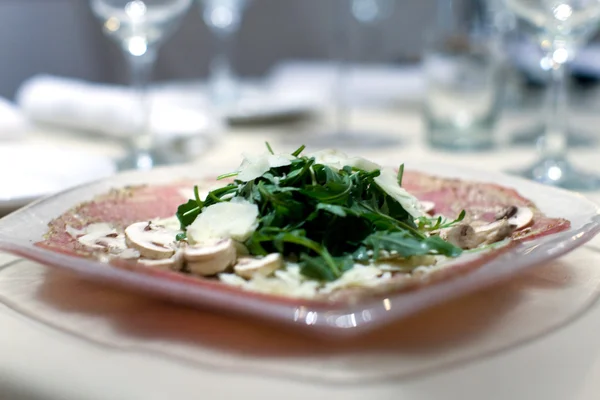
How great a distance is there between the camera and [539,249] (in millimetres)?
461

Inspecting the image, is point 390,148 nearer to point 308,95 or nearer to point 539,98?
point 308,95

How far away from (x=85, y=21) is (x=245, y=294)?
83.0 inches

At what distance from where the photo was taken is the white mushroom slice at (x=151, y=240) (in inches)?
19.7

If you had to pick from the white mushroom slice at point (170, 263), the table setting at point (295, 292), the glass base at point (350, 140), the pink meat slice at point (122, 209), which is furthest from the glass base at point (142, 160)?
the white mushroom slice at point (170, 263)

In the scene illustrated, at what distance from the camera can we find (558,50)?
0.98 metres

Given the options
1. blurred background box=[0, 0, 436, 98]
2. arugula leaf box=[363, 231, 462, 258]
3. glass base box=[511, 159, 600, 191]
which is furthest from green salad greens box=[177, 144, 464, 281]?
blurred background box=[0, 0, 436, 98]

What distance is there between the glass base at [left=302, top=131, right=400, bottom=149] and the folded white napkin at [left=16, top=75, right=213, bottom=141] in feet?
0.62

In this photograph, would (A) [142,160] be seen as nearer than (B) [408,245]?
No

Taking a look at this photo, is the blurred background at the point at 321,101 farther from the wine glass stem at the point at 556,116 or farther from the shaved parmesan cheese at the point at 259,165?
the shaved parmesan cheese at the point at 259,165

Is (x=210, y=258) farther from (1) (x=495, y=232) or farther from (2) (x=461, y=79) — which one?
(2) (x=461, y=79)

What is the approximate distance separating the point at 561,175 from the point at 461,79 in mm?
352

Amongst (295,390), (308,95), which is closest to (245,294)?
(295,390)

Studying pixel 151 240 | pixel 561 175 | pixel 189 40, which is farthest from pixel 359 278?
pixel 189 40

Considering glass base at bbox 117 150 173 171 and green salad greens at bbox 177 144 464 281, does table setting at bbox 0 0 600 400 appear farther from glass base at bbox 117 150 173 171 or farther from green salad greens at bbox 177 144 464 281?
glass base at bbox 117 150 173 171
